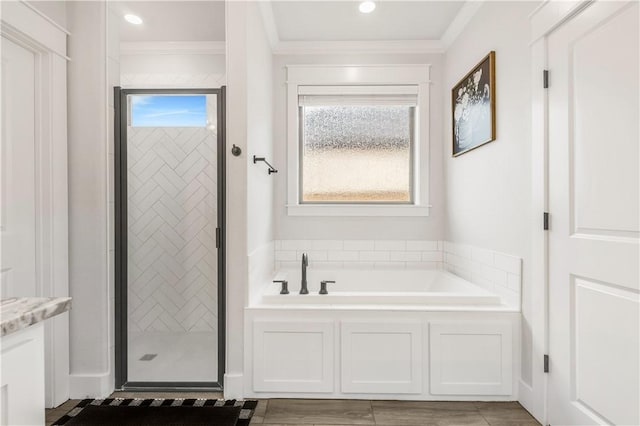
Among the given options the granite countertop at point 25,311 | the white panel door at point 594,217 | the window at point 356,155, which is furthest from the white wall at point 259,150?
the white panel door at point 594,217

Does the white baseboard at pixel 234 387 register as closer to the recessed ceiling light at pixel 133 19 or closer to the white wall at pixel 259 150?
the white wall at pixel 259 150

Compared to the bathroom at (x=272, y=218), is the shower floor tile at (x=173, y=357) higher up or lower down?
lower down

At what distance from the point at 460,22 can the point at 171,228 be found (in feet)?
8.51

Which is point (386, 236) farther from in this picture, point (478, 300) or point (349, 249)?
point (478, 300)

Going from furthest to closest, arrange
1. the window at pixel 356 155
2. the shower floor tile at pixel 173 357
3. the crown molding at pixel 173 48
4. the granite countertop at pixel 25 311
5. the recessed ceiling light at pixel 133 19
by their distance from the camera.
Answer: the window at pixel 356 155
the crown molding at pixel 173 48
the recessed ceiling light at pixel 133 19
the shower floor tile at pixel 173 357
the granite countertop at pixel 25 311

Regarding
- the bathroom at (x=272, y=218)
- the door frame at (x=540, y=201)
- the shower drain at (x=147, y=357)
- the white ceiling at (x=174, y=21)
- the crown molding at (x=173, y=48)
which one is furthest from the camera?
the crown molding at (x=173, y=48)

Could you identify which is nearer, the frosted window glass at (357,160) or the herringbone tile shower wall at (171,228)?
the herringbone tile shower wall at (171,228)

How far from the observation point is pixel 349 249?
3330 millimetres

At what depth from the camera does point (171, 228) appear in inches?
104

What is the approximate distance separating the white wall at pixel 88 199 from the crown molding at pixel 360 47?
1452mm

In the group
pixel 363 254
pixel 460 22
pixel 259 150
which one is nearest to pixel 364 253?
pixel 363 254

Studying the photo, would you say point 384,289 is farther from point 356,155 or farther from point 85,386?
point 85,386

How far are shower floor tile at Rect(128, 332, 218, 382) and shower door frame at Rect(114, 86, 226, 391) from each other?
0.05 metres

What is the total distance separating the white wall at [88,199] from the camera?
2188 millimetres
